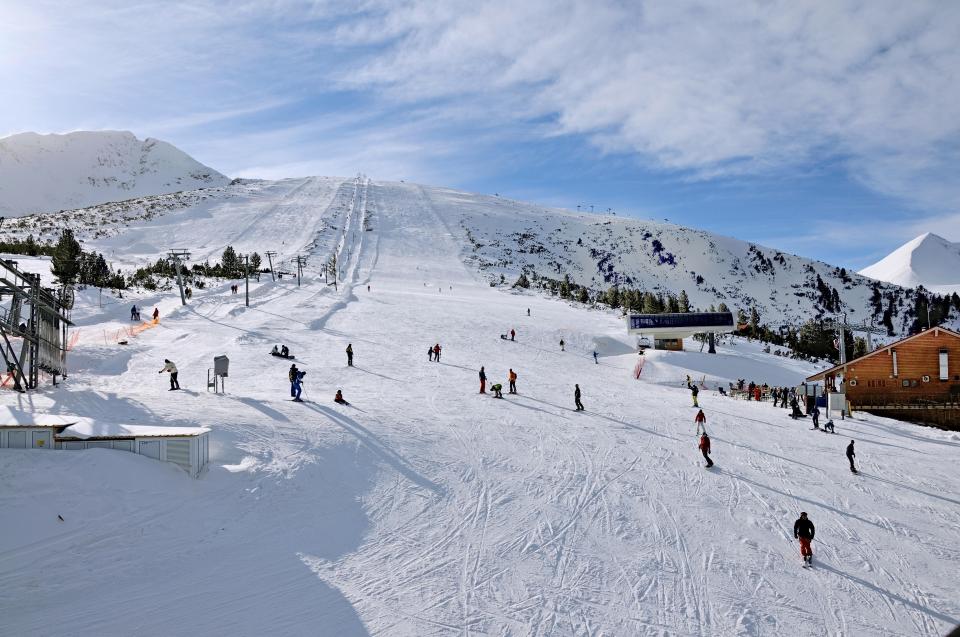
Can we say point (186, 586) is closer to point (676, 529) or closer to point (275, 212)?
point (676, 529)

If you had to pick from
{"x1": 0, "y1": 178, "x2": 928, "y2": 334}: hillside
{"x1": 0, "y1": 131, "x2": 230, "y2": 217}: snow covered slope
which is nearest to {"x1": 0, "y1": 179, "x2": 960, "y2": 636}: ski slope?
{"x1": 0, "y1": 178, "x2": 928, "y2": 334}: hillside

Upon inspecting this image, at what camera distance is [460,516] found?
12445mm

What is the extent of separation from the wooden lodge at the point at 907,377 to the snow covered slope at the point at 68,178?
187755mm

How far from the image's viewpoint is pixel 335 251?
255 feet

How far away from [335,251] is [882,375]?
63.3 metres

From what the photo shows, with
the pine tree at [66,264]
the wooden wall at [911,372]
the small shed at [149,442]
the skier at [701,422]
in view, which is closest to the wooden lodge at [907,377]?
the wooden wall at [911,372]

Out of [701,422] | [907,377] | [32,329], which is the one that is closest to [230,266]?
[32,329]

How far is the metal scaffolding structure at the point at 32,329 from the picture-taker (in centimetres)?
1792

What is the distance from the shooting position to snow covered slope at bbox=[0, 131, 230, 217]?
17225cm

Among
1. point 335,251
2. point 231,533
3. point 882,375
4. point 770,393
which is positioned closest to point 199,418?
point 231,533

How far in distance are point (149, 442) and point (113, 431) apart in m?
0.96

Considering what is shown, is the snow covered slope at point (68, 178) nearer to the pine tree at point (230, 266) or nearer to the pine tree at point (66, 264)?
the pine tree at point (230, 266)

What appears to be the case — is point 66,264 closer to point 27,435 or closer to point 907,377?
point 27,435

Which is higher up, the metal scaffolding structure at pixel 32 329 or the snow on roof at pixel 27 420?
the metal scaffolding structure at pixel 32 329
